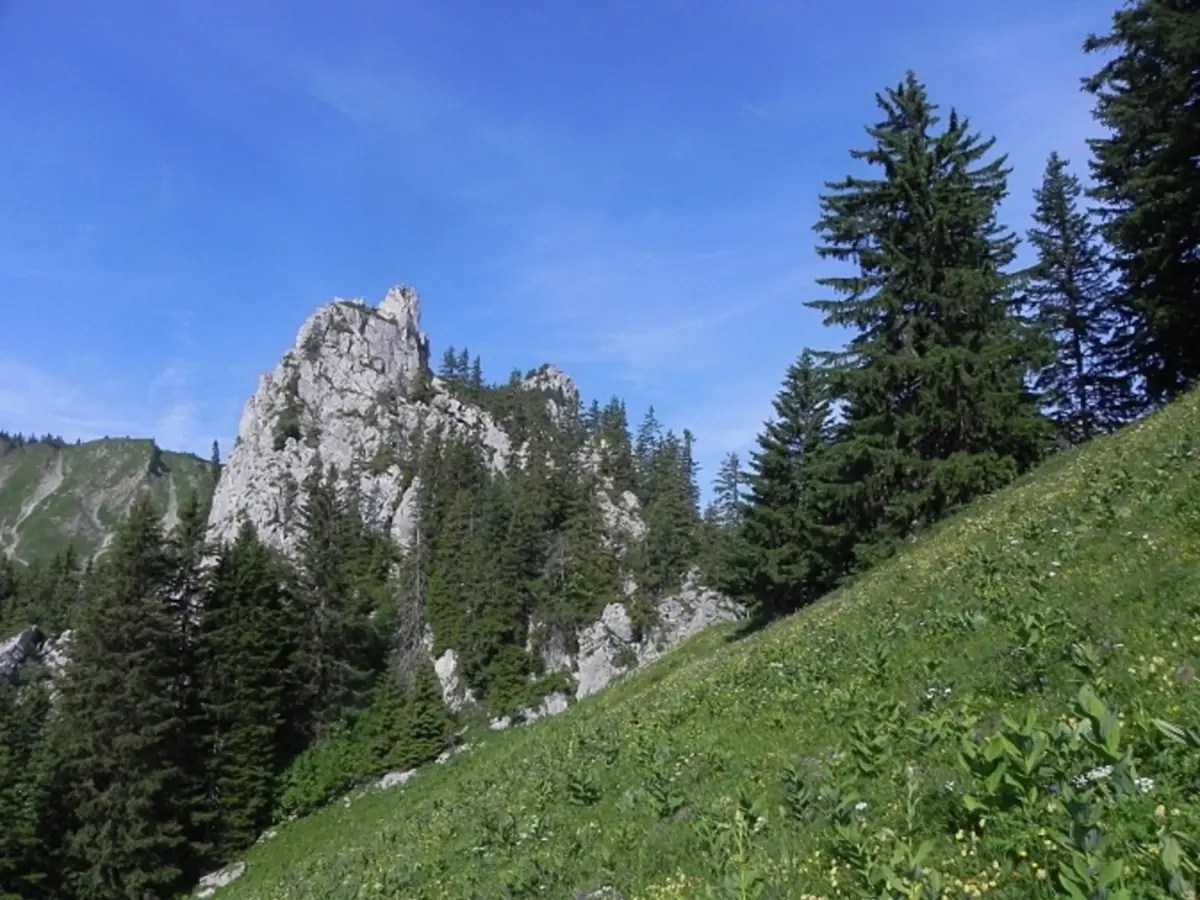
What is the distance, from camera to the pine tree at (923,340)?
2638 cm

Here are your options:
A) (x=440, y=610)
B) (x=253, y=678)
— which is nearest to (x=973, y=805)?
(x=253, y=678)

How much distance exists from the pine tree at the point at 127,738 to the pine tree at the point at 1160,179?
155ft

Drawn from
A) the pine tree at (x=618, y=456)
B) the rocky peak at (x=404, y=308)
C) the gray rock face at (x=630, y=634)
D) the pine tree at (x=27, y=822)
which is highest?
the rocky peak at (x=404, y=308)

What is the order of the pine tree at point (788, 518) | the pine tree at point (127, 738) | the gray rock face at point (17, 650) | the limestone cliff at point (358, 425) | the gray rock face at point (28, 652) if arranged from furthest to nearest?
the limestone cliff at point (358, 425), the gray rock face at point (17, 650), the gray rock face at point (28, 652), the pine tree at point (127, 738), the pine tree at point (788, 518)

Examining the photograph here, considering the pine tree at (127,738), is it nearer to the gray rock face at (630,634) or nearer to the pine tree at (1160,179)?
the gray rock face at (630,634)

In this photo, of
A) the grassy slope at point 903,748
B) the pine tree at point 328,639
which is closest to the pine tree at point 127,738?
the pine tree at point 328,639

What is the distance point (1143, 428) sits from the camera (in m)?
18.7

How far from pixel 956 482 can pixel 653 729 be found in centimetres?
1626

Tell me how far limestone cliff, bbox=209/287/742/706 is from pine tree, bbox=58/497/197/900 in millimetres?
56248

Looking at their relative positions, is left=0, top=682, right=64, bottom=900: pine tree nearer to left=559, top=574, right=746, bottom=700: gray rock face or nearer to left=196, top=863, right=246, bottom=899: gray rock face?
left=196, top=863, right=246, bottom=899: gray rock face

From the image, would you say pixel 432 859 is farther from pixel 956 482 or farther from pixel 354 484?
pixel 354 484

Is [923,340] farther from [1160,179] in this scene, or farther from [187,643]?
[187,643]

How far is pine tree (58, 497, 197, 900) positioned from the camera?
39.9 metres

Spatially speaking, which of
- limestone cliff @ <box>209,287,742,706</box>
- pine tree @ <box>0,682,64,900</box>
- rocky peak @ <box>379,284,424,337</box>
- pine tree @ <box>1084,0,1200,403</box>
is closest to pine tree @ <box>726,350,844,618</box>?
pine tree @ <box>1084,0,1200,403</box>
